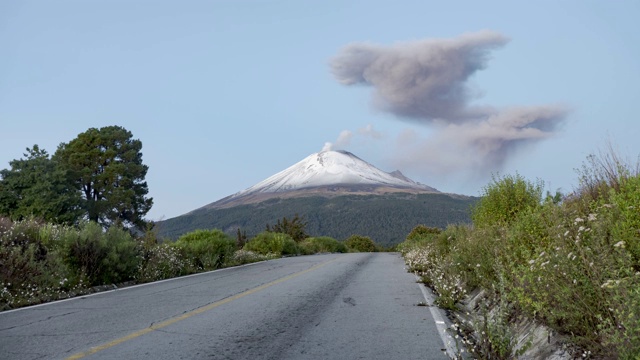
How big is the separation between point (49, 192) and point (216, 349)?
36.7m

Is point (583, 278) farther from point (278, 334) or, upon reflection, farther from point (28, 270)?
point (28, 270)

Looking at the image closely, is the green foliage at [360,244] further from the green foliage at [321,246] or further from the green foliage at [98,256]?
the green foliage at [98,256]

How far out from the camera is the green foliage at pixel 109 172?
4756 cm

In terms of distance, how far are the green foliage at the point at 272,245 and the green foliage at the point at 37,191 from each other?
13517 mm

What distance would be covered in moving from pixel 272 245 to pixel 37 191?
17.6 metres

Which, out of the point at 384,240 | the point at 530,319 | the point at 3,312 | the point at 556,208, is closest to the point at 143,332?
the point at 3,312

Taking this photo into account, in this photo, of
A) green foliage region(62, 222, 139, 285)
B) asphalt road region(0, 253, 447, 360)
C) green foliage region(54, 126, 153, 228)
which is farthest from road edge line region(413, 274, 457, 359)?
green foliage region(54, 126, 153, 228)

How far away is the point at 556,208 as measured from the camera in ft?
23.7

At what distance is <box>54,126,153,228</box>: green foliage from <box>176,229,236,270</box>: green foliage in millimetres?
25745

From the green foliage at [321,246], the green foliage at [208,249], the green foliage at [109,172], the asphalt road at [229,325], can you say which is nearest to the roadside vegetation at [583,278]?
the asphalt road at [229,325]

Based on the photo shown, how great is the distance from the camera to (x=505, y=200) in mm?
16094

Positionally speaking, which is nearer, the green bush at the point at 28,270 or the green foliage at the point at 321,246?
the green bush at the point at 28,270

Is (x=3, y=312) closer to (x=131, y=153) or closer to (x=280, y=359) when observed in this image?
(x=280, y=359)

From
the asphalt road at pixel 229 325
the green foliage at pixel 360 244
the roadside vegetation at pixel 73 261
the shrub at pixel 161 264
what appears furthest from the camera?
the green foliage at pixel 360 244
